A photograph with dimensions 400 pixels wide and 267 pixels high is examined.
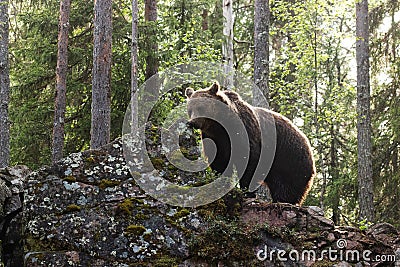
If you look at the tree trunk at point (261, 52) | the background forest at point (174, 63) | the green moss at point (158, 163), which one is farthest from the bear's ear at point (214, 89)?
the background forest at point (174, 63)

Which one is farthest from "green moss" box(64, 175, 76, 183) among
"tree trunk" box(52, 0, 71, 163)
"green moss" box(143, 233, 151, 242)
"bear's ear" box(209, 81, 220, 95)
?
"tree trunk" box(52, 0, 71, 163)

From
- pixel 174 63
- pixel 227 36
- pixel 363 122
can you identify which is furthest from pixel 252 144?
pixel 363 122

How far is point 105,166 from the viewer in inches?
215

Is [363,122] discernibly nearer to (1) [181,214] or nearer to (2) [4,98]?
(2) [4,98]

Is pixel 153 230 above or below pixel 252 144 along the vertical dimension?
below

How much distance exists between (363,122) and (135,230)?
1039cm

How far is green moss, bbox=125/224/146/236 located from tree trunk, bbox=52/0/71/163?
8285 mm

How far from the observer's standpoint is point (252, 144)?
7.32m

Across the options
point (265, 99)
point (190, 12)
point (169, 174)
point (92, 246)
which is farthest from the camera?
point (190, 12)

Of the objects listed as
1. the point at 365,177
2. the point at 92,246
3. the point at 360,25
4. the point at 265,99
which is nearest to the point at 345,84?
the point at 360,25

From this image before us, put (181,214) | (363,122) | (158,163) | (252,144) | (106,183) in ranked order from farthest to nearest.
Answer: (363,122), (252,144), (158,163), (106,183), (181,214)

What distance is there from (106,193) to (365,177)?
9.90 metres

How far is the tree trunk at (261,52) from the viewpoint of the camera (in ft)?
38.1

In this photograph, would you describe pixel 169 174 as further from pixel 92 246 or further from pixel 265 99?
pixel 265 99
